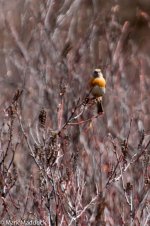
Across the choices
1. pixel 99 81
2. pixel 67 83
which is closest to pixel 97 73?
pixel 99 81

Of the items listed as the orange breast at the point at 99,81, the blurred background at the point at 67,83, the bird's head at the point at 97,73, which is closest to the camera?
the blurred background at the point at 67,83

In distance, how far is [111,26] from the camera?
9312 millimetres

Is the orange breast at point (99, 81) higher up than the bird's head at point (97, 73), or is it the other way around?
the bird's head at point (97, 73)

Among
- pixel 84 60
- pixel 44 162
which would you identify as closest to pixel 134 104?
pixel 84 60

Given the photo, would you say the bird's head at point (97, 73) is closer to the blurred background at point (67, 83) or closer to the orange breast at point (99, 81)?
the orange breast at point (99, 81)

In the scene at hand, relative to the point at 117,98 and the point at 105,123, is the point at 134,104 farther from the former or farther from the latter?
the point at 105,123

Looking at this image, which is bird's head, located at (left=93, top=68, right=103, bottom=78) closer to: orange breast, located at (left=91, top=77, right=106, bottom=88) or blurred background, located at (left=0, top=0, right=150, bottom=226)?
orange breast, located at (left=91, top=77, right=106, bottom=88)

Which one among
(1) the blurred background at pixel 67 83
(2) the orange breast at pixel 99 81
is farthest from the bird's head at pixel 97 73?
(1) the blurred background at pixel 67 83

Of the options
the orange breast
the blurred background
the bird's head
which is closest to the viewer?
the blurred background

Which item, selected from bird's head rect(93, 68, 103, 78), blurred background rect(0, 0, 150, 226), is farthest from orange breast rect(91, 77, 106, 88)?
blurred background rect(0, 0, 150, 226)

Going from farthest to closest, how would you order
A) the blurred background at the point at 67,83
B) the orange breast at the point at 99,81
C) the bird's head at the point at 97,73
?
the bird's head at the point at 97,73
the orange breast at the point at 99,81
the blurred background at the point at 67,83

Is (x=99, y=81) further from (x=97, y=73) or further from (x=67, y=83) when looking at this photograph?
(x=67, y=83)

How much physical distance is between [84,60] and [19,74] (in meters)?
0.88

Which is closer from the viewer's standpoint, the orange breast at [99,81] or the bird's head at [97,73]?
the orange breast at [99,81]
